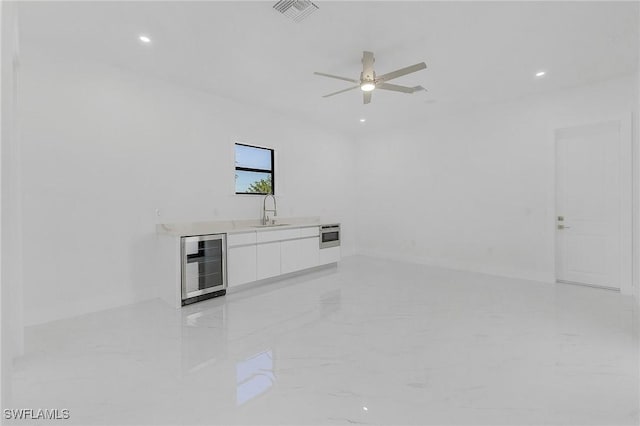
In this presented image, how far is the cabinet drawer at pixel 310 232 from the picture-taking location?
17.2 feet

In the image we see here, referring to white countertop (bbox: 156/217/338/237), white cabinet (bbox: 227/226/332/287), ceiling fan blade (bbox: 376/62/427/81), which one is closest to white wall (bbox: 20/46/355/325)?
white countertop (bbox: 156/217/338/237)

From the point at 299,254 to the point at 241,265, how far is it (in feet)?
3.75

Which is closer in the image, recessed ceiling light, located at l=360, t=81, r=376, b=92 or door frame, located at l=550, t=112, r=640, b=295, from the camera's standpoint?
recessed ceiling light, located at l=360, t=81, r=376, b=92

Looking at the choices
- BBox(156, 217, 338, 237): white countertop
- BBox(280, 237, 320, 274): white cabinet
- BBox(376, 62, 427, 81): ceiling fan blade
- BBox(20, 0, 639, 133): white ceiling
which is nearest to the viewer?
A: BBox(20, 0, 639, 133): white ceiling

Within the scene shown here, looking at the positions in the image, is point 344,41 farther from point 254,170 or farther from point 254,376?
point 254,376

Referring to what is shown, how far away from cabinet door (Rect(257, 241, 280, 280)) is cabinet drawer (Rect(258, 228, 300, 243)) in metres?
0.07

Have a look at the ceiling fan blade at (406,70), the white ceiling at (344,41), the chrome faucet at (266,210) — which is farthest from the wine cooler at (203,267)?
the ceiling fan blade at (406,70)

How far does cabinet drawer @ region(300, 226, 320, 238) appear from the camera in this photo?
5.24m

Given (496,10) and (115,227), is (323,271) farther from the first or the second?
(496,10)

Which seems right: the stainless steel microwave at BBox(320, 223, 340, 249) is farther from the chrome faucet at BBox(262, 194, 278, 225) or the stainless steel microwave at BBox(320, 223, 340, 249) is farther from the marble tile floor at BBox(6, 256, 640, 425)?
the marble tile floor at BBox(6, 256, 640, 425)

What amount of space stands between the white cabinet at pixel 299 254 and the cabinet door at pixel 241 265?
1.82ft

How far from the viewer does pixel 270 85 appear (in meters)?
4.34

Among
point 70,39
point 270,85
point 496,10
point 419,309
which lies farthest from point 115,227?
point 496,10

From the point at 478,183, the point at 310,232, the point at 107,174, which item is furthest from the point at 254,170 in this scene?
the point at 478,183
